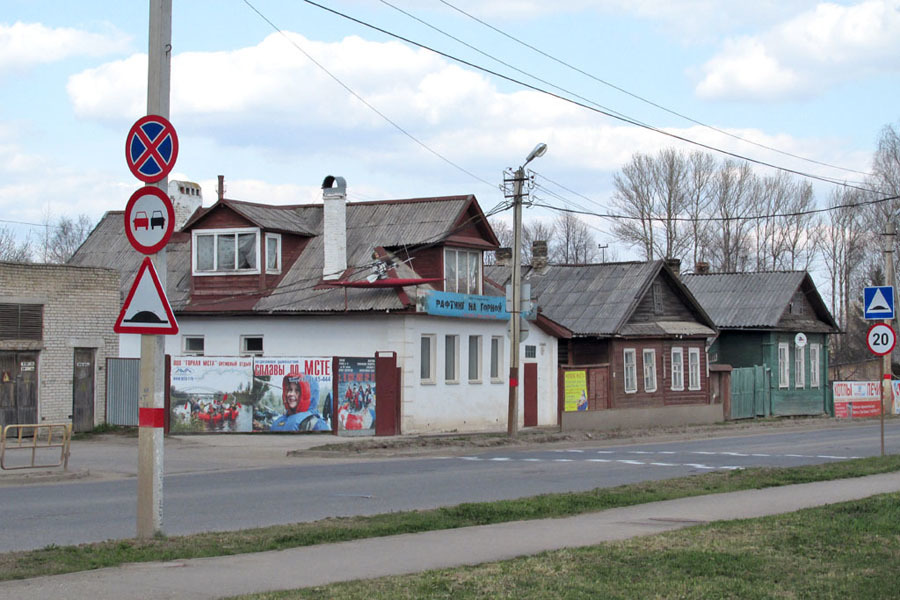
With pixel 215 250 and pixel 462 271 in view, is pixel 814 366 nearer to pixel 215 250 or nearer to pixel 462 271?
pixel 462 271

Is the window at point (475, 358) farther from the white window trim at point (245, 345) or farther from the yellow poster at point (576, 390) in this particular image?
the white window trim at point (245, 345)

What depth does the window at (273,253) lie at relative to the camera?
32562mm

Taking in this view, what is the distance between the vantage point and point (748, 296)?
49.4 meters

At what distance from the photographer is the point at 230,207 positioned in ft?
105

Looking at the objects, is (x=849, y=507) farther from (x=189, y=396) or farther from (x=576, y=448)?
(x=189, y=396)

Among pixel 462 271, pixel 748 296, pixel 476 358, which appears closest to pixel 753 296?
pixel 748 296

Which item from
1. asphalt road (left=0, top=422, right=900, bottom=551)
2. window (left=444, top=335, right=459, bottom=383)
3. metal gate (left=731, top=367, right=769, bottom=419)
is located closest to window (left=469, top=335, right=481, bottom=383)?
window (left=444, top=335, right=459, bottom=383)

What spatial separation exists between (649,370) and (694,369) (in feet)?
10.9

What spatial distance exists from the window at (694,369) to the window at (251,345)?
19009mm

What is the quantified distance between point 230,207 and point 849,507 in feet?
75.0

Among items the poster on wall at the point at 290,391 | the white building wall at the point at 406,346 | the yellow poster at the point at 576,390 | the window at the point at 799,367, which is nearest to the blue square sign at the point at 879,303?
the white building wall at the point at 406,346

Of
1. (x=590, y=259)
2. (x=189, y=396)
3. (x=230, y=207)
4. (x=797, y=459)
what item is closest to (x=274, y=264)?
(x=230, y=207)

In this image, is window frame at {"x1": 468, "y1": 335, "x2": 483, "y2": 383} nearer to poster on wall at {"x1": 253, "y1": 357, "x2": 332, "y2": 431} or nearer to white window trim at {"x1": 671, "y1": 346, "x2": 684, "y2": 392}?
poster on wall at {"x1": 253, "y1": 357, "x2": 332, "y2": 431}

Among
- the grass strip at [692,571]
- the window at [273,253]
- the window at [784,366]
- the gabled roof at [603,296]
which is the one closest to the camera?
the grass strip at [692,571]
